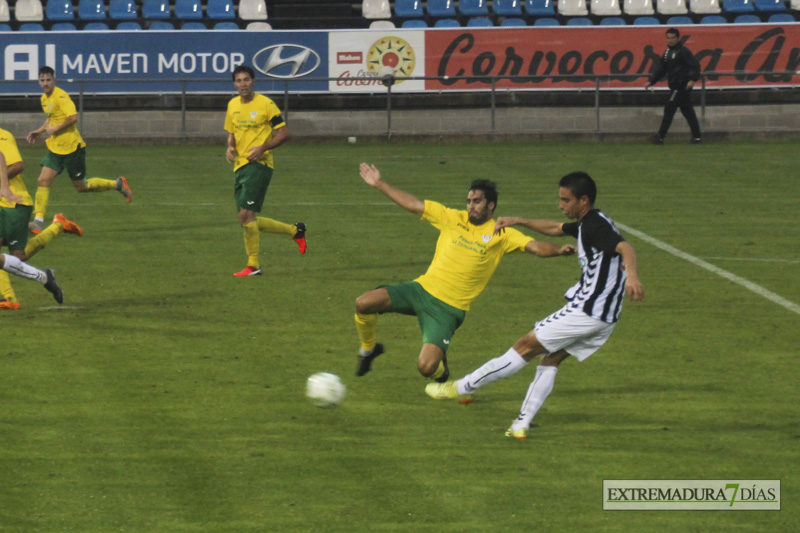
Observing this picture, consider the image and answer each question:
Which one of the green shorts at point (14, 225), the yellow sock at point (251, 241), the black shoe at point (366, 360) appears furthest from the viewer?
the yellow sock at point (251, 241)

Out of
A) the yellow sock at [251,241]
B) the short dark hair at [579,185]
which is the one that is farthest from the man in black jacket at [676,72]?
the short dark hair at [579,185]

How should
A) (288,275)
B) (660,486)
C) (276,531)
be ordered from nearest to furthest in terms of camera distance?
(276,531) < (660,486) < (288,275)

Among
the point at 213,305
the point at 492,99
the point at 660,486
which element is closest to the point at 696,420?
the point at 660,486

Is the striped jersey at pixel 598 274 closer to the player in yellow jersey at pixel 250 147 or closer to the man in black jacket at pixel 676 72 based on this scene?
the player in yellow jersey at pixel 250 147

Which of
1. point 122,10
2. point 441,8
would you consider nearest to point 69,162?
point 122,10

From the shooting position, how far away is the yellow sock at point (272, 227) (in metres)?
14.1

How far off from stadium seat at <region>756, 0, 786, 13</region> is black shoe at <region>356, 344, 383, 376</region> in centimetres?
2665

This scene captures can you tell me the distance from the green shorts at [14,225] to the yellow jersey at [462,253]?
4.71 m

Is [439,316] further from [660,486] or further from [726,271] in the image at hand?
[726,271]

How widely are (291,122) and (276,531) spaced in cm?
2375

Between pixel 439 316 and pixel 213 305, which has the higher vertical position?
pixel 439 316

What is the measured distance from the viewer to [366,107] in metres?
29.5

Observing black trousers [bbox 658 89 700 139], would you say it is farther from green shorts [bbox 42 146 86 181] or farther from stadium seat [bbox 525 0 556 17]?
green shorts [bbox 42 146 86 181]

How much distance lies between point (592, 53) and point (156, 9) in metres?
10.7
